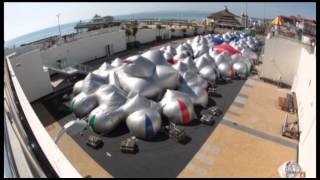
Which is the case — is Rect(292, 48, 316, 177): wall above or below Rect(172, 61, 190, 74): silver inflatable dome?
below

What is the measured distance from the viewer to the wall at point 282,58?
2386cm

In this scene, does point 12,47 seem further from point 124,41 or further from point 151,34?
point 151,34

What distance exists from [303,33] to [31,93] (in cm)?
2345

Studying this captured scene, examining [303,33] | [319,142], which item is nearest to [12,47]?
[319,142]

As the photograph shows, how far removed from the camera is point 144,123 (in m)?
15.1

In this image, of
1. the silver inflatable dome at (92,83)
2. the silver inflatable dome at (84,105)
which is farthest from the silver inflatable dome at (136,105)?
the silver inflatable dome at (92,83)

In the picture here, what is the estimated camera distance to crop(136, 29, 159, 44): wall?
42.2 m

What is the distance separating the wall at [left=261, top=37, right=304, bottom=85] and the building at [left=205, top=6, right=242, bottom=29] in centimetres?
3535

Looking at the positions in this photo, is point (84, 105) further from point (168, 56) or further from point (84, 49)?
point (84, 49)

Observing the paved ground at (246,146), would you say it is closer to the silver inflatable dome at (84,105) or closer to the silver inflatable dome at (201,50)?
the silver inflatable dome at (84,105)

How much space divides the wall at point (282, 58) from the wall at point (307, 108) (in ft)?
2.59

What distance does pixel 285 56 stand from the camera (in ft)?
79.7

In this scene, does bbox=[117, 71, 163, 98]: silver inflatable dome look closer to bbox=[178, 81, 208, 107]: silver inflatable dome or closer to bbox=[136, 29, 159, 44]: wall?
bbox=[178, 81, 208, 107]: silver inflatable dome

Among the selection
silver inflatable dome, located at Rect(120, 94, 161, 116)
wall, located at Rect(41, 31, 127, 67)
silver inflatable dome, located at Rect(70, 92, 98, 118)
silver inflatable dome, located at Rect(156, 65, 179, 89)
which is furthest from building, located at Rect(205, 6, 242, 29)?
silver inflatable dome, located at Rect(70, 92, 98, 118)
